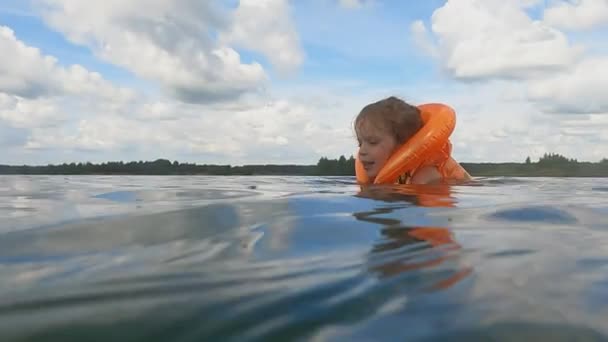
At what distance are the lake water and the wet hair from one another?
4.67 m

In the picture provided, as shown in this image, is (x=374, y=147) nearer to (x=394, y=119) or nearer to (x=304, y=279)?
(x=394, y=119)

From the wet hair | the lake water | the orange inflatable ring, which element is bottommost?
the lake water

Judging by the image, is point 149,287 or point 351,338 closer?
point 351,338

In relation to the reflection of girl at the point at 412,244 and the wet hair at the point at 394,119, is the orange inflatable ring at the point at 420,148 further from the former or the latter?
the reflection of girl at the point at 412,244

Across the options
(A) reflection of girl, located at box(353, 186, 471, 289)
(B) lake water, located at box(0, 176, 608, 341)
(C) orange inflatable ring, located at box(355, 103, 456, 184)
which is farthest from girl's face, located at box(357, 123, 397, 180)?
(B) lake water, located at box(0, 176, 608, 341)

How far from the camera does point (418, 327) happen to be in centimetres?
130

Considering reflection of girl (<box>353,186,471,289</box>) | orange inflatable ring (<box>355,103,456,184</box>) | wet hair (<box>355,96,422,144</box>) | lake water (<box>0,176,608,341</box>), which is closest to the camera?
lake water (<box>0,176,608,341</box>)

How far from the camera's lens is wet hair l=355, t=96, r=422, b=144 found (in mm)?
8078

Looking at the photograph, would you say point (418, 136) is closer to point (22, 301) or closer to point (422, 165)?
point (422, 165)

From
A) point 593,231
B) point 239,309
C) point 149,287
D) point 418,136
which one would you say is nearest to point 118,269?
point 149,287

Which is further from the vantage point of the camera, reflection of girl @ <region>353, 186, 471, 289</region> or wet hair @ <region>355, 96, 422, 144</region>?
wet hair @ <region>355, 96, 422, 144</region>

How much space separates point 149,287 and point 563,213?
3286 mm

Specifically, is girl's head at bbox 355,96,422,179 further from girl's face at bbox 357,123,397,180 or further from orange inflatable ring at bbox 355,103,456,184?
orange inflatable ring at bbox 355,103,456,184

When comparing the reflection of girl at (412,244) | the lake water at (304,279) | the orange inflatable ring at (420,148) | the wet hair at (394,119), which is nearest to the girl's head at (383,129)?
the wet hair at (394,119)
